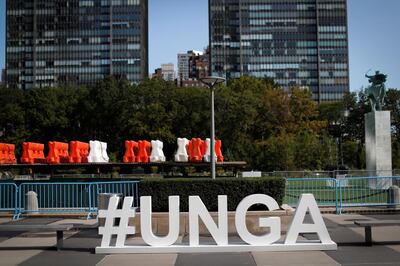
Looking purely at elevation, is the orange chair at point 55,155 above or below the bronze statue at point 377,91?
below

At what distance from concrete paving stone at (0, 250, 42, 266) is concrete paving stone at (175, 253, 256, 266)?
3.20 meters

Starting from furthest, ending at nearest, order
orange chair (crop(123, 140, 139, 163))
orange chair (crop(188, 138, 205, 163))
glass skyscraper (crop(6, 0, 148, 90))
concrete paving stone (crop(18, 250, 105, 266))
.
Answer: glass skyscraper (crop(6, 0, 148, 90)) → orange chair (crop(123, 140, 139, 163)) → orange chair (crop(188, 138, 205, 163)) → concrete paving stone (crop(18, 250, 105, 266))

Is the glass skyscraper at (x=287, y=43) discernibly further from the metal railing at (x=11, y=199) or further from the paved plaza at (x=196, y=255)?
the paved plaza at (x=196, y=255)

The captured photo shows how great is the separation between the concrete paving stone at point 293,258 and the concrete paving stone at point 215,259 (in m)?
0.21

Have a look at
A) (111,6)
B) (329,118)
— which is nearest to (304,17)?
(111,6)

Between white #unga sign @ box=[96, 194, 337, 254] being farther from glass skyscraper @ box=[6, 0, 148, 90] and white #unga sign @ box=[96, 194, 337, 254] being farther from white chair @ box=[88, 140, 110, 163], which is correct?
glass skyscraper @ box=[6, 0, 148, 90]

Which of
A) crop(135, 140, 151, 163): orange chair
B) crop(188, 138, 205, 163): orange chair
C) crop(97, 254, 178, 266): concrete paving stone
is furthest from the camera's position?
crop(135, 140, 151, 163): orange chair

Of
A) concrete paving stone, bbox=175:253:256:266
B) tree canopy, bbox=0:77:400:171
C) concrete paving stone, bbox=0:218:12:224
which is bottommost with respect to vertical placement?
concrete paving stone, bbox=0:218:12:224

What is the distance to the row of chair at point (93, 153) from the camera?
3006 cm

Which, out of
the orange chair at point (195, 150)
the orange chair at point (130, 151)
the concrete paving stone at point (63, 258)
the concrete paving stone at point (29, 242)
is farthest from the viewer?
the orange chair at point (130, 151)

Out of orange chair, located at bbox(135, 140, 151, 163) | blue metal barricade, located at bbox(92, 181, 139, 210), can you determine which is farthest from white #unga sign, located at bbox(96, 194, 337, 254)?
orange chair, located at bbox(135, 140, 151, 163)

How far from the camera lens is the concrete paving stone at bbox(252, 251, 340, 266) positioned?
9977 millimetres

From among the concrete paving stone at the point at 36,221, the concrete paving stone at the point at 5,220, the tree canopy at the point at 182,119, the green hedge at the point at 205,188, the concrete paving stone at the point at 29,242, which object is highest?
the tree canopy at the point at 182,119

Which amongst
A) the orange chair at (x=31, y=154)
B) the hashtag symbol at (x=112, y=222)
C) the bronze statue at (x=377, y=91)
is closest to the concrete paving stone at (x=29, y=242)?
the hashtag symbol at (x=112, y=222)
